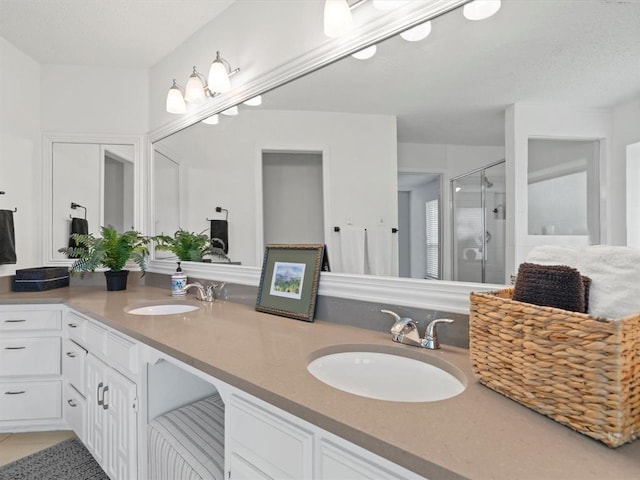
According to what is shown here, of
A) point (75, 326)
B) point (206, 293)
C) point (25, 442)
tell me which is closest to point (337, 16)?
point (206, 293)

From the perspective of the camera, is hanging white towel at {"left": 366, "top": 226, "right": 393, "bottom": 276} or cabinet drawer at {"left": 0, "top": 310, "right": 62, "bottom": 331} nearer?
hanging white towel at {"left": 366, "top": 226, "right": 393, "bottom": 276}

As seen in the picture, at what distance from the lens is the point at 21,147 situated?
243 centimetres

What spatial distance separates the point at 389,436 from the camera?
58 centimetres

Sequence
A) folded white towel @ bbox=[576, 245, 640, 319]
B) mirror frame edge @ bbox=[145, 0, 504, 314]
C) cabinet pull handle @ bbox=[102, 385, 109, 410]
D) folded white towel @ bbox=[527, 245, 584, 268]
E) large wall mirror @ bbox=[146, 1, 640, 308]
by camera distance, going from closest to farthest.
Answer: folded white towel @ bbox=[576, 245, 640, 319] → folded white towel @ bbox=[527, 245, 584, 268] → large wall mirror @ bbox=[146, 1, 640, 308] → mirror frame edge @ bbox=[145, 0, 504, 314] → cabinet pull handle @ bbox=[102, 385, 109, 410]

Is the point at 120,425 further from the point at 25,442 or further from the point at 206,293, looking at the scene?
the point at 25,442

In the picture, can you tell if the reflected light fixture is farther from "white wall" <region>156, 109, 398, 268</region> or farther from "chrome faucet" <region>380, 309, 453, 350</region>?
"chrome faucet" <region>380, 309, 453, 350</region>

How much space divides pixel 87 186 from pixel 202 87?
132 cm

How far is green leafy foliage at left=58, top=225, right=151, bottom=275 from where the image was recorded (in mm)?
2160

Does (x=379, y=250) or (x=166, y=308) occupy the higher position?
(x=379, y=250)

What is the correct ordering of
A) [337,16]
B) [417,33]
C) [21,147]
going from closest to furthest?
[417,33] < [337,16] < [21,147]

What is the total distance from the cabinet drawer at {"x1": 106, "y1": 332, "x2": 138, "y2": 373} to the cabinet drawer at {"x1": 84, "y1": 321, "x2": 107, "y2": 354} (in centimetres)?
7

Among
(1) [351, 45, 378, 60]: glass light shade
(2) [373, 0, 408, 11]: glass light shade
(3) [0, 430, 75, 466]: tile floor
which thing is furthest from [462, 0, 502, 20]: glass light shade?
(3) [0, 430, 75, 466]: tile floor

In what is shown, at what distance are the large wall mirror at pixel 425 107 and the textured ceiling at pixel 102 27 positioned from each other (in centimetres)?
79

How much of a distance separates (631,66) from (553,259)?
50cm
